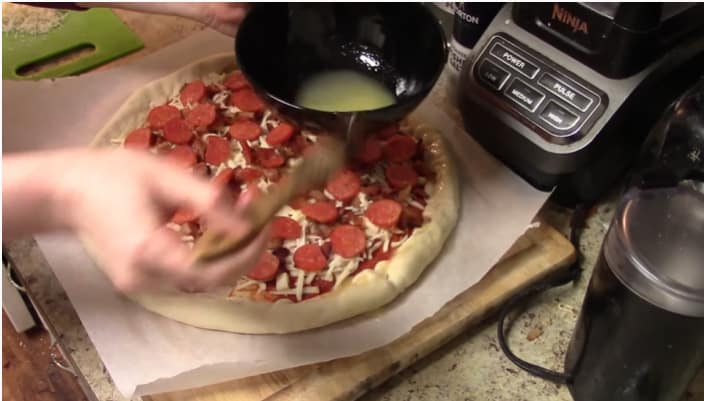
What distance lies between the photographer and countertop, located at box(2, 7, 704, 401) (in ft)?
2.52

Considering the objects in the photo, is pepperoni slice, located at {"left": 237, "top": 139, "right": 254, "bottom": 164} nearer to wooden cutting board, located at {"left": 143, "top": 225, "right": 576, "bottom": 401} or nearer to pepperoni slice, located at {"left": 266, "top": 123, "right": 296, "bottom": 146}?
pepperoni slice, located at {"left": 266, "top": 123, "right": 296, "bottom": 146}

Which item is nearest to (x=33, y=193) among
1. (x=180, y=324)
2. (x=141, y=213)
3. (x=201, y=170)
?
(x=141, y=213)

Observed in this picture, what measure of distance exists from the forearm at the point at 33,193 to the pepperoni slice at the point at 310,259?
11.6 inches

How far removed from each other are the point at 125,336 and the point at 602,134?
0.54 m

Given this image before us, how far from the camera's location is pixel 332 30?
0.96 meters

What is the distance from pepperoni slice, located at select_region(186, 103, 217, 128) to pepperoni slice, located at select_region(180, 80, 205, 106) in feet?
0.06

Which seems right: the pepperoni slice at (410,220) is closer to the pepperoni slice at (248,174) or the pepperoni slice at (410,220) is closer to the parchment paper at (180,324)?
the parchment paper at (180,324)

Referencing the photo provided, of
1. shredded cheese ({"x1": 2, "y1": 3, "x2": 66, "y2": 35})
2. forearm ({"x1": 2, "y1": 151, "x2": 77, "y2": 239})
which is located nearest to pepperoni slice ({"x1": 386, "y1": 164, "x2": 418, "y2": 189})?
forearm ({"x1": 2, "y1": 151, "x2": 77, "y2": 239})

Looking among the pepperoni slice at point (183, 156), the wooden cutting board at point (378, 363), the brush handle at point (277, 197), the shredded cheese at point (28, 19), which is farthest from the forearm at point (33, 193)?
the shredded cheese at point (28, 19)

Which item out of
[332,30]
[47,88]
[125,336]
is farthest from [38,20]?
[125,336]

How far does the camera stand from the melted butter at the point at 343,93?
91 centimetres

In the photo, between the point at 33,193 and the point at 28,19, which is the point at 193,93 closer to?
the point at 28,19

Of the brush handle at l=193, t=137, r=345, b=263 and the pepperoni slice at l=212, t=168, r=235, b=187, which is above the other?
the brush handle at l=193, t=137, r=345, b=263

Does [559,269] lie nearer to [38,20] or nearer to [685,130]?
[685,130]
